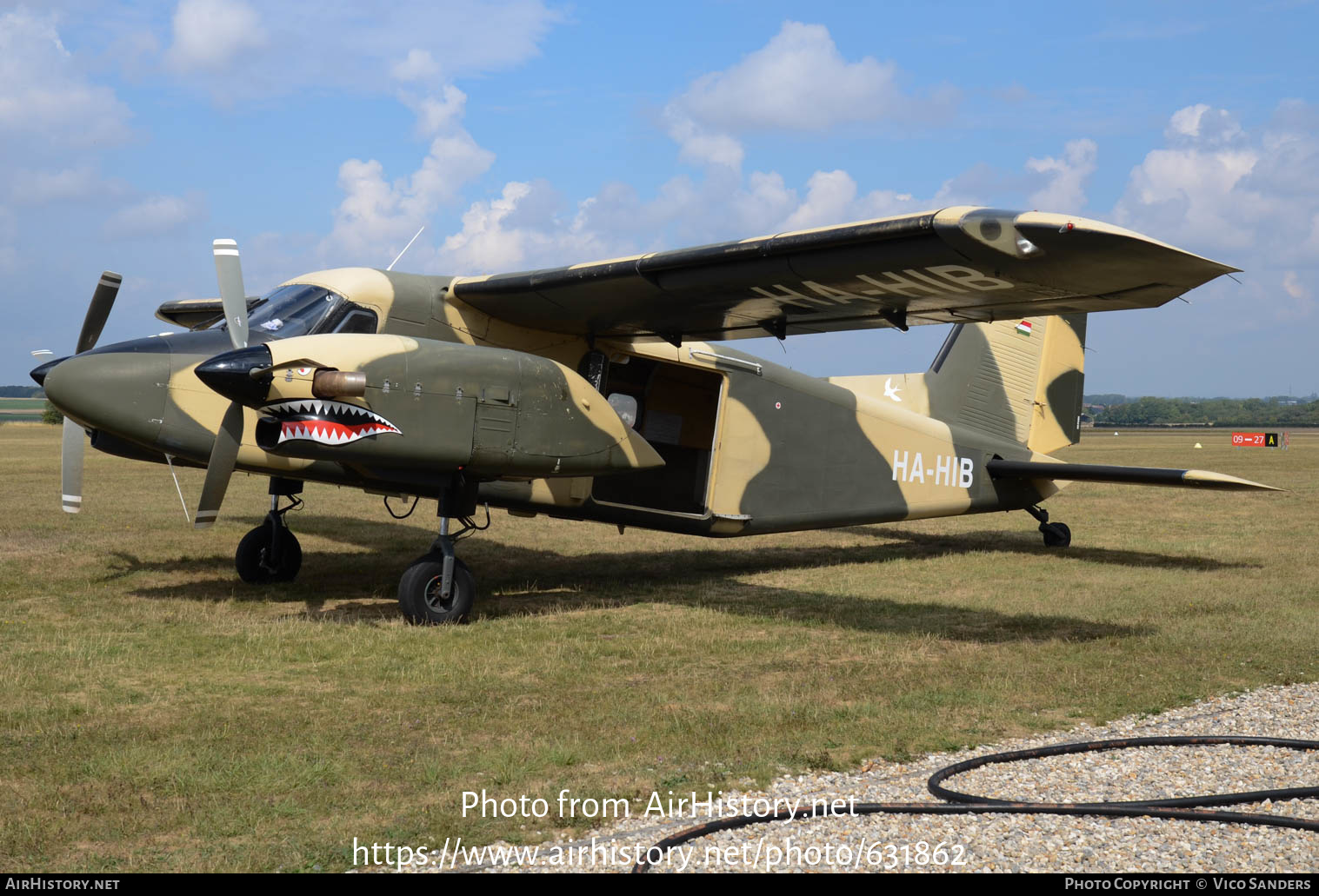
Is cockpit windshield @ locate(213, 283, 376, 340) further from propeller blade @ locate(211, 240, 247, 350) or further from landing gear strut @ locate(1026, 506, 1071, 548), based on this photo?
landing gear strut @ locate(1026, 506, 1071, 548)

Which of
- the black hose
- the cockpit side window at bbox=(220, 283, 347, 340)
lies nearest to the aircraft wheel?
the cockpit side window at bbox=(220, 283, 347, 340)

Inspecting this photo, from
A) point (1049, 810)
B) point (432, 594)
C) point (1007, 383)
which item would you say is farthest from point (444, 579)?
point (1007, 383)

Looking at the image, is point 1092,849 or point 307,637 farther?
point 307,637

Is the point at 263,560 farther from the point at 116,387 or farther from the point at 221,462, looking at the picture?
the point at 116,387

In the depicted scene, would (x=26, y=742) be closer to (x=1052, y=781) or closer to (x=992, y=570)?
(x=1052, y=781)

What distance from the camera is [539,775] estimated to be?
5.08m

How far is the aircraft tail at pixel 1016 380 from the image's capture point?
14.2 meters

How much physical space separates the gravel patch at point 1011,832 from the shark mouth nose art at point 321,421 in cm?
450

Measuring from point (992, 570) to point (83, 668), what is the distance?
31.4 feet

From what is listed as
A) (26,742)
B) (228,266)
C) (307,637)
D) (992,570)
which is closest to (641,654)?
(307,637)

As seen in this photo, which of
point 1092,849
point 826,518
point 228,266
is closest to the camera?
point 1092,849

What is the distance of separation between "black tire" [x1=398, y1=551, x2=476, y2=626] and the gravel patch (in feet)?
14.9

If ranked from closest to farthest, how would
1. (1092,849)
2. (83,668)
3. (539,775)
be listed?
(1092,849)
(539,775)
(83,668)

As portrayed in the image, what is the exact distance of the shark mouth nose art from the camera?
7.98 meters
